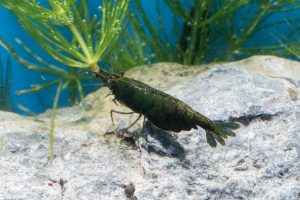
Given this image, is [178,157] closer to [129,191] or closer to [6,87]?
[129,191]

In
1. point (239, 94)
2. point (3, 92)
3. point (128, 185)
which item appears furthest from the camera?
point (3, 92)

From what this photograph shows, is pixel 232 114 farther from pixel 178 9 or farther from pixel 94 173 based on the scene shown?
pixel 178 9

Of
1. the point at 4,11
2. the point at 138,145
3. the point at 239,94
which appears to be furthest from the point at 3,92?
the point at 239,94

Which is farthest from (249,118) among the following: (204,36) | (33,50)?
(33,50)

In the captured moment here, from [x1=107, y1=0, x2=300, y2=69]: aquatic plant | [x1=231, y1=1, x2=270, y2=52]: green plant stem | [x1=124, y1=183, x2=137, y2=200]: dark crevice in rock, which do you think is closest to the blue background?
[x1=107, y1=0, x2=300, y2=69]: aquatic plant

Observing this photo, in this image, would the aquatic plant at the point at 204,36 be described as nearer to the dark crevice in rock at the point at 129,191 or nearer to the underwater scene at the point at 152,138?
the underwater scene at the point at 152,138
